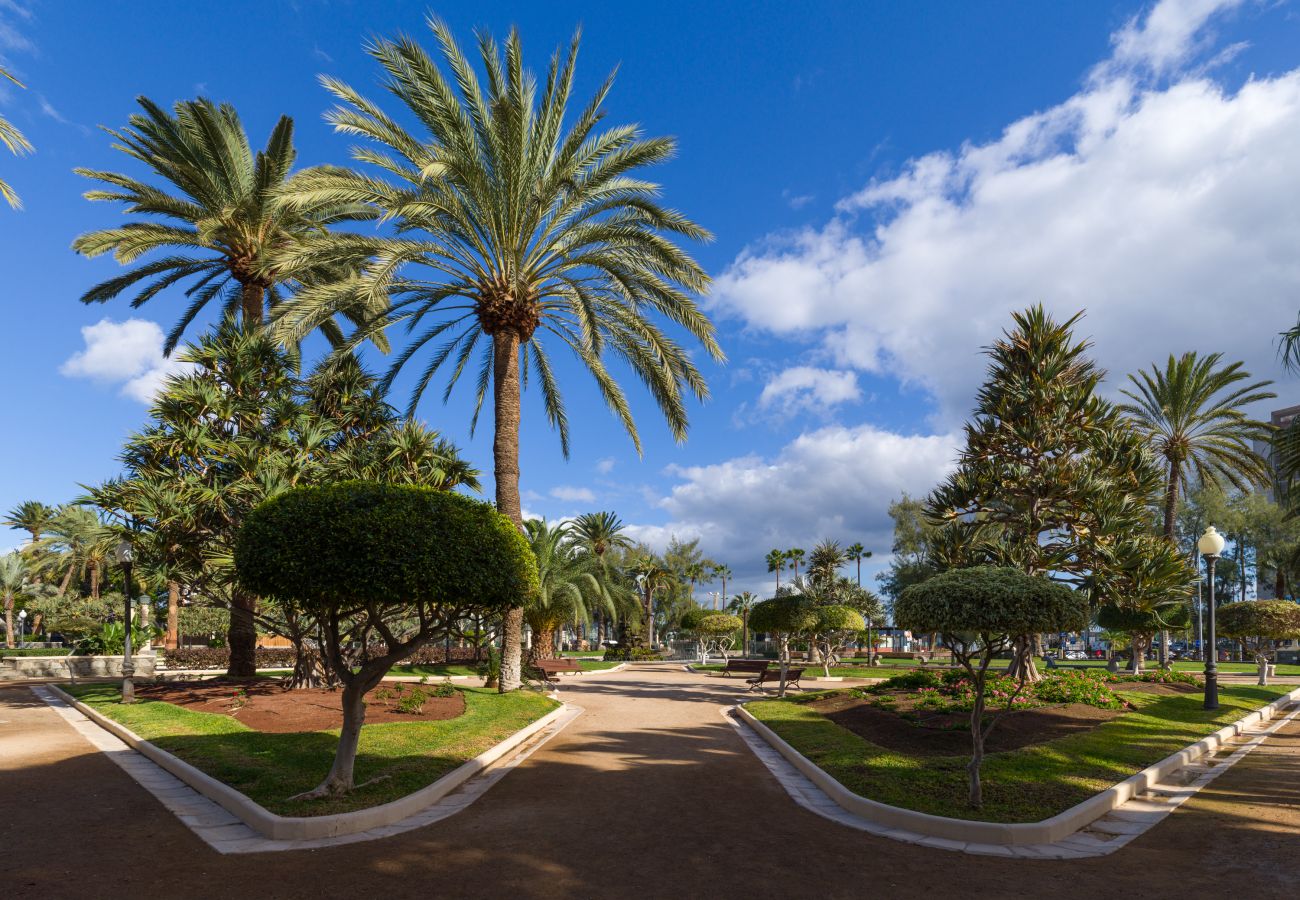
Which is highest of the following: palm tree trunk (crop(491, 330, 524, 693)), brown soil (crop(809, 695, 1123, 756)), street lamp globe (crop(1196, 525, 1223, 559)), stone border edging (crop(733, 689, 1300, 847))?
palm tree trunk (crop(491, 330, 524, 693))

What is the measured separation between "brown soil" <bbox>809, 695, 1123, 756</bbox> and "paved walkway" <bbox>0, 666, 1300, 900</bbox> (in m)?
2.79

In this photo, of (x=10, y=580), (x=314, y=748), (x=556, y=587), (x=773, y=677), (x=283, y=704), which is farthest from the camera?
(x=10, y=580)

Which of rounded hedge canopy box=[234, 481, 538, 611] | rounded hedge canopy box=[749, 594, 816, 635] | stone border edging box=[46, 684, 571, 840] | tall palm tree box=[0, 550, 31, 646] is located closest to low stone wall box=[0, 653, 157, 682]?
tall palm tree box=[0, 550, 31, 646]

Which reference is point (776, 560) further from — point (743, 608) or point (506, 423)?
point (506, 423)

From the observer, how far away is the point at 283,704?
1619 centimetres

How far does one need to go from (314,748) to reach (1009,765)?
998cm

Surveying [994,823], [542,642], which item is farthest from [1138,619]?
[994,823]

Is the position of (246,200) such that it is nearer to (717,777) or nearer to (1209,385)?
(717,777)

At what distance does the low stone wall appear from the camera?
93.5 feet

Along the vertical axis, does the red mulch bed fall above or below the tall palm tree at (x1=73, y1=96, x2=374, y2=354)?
below

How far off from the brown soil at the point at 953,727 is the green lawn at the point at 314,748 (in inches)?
253

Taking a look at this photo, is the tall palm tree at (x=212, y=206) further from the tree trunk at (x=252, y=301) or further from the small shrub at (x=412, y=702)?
the small shrub at (x=412, y=702)

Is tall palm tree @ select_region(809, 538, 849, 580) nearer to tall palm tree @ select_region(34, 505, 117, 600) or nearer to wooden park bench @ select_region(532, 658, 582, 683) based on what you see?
wooden park bench @ select_region(532, 658, 582, 683)

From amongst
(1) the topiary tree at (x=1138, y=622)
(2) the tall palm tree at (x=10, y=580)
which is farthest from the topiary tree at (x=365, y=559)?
(2) the tall palm tree at (x=10, y=580)
